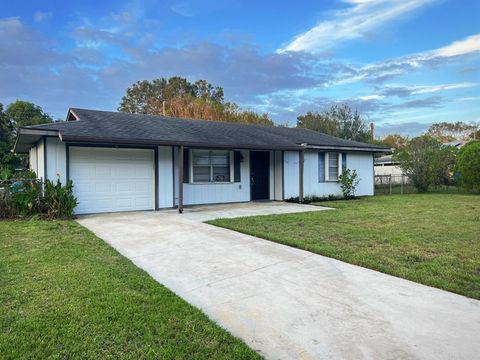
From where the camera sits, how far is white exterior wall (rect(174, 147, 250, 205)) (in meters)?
12.1

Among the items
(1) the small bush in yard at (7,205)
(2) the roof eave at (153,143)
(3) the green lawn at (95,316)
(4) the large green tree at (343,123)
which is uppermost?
(4) the large green tree at (343,123)

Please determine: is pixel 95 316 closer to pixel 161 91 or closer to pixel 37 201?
pixel 37 201

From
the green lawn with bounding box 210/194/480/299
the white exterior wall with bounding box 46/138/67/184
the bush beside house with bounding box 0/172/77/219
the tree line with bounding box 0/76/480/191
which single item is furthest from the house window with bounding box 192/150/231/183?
the tree line with bounding box 0/76/480/191

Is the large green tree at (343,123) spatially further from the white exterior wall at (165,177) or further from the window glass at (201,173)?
the white exterior wall at (165,177)

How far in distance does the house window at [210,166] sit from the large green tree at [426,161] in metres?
10.9

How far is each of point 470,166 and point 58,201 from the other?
17647mm

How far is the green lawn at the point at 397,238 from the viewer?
4.46 m

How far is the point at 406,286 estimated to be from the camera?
157 inches

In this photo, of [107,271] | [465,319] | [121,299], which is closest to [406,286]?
[465,319]

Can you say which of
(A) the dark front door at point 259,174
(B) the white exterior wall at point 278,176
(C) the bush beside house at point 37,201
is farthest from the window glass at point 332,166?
(C) the bush beside house at point 37,201

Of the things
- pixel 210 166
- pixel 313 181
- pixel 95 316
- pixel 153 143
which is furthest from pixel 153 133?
pixel 95 316

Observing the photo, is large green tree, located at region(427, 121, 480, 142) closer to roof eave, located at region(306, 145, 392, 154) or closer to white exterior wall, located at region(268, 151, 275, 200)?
roof eave, located at region(306, 145, 392, 154)

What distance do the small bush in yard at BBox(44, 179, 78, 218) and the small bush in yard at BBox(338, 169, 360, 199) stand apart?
11104mm

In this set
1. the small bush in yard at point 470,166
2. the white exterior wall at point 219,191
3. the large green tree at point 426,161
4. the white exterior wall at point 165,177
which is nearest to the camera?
the white exterior wall at point 165,177
